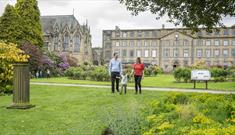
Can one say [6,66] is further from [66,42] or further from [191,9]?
[66,42]

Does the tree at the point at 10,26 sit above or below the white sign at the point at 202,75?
above

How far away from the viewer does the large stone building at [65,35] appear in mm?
81750

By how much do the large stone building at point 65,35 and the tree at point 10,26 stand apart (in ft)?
103

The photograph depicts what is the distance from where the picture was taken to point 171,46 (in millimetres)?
98625

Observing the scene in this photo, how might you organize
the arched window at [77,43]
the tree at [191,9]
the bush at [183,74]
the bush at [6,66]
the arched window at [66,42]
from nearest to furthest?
the tree at [191,9], the bush at [6,66], the bush at [183,74], the arched window at [66,42], the arched window at [77,43]

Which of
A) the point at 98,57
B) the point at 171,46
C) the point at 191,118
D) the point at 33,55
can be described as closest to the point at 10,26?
the point at 33,55

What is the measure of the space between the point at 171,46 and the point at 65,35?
97.7ft

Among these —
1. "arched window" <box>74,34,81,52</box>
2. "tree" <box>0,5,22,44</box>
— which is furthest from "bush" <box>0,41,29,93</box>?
"arched window" <box>74,34,81,52</box>

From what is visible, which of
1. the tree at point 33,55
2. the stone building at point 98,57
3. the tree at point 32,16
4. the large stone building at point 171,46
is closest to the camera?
the tree at point 33,55

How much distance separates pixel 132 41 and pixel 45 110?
91.5 m

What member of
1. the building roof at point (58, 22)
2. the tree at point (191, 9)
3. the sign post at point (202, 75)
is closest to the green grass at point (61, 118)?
the tree at point (191, 9)

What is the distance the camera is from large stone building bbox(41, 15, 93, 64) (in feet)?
268

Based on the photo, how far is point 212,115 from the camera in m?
8.31

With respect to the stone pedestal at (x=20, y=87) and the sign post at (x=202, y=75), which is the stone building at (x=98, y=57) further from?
the stone pedestal at (x=20, y=87)
